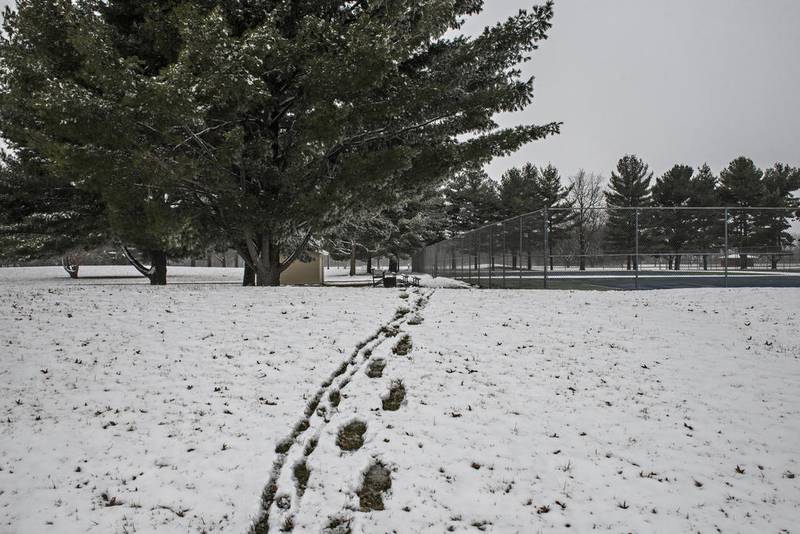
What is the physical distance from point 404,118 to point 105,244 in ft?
41.8

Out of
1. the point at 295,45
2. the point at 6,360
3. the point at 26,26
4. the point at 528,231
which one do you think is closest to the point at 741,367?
the point at 528,231

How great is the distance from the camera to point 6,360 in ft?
17.7

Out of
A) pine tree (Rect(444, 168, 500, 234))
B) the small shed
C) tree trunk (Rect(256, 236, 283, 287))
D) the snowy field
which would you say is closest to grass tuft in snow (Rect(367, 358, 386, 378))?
the snowy field

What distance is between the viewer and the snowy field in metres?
3.32

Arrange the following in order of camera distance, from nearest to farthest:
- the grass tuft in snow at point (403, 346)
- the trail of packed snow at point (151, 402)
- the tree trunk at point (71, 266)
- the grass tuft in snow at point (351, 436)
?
the trail of packed snow at point (151, 402)
the grass tuft in snow at point (351, 436)
the grass tuft in snow at point (403, 346)
the tree trunk at point (71, 266)

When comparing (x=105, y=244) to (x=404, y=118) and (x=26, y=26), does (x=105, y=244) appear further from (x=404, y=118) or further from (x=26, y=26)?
(x=404, y=118)

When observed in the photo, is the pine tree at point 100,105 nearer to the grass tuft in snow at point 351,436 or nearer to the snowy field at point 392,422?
the snowy field at point 392,422

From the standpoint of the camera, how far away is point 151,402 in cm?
465

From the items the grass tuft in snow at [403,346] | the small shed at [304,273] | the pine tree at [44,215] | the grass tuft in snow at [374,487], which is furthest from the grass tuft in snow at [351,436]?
the small shed at [304,273]

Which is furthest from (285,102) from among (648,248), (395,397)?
(648,248)

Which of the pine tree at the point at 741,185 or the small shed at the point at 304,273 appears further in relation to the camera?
the pine tree at the point at 741,185

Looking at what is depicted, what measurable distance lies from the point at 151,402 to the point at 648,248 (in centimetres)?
1301

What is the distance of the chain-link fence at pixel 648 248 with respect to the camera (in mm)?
12305

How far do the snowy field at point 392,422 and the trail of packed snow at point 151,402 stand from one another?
0.02 metres
